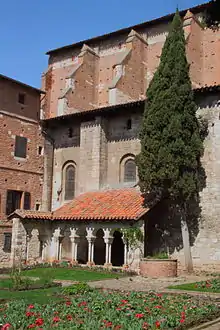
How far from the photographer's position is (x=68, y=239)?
24.3 m

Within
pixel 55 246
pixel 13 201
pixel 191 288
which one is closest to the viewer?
pixel 191 288

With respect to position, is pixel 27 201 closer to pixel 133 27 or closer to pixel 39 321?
pixel 133 27

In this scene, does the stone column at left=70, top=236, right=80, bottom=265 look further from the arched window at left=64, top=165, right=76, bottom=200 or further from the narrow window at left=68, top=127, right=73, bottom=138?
the narrow window at left=68, top=127, right=73, bottom=138

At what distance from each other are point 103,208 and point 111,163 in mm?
3892

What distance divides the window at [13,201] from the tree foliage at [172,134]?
882 centimetres

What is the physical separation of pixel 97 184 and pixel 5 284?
418 inches

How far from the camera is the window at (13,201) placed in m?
24.7

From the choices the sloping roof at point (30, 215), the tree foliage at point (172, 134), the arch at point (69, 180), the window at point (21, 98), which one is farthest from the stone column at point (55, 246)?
the window at point (21, 98)

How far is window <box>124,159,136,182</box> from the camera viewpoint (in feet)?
77.5

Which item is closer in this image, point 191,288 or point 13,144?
point 191,288

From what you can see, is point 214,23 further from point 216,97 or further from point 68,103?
point 68,103

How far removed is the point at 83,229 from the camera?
872 inches

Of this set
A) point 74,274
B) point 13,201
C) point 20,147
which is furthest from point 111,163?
point 74,274

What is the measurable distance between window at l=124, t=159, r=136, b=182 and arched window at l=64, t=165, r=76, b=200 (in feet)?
12.9
